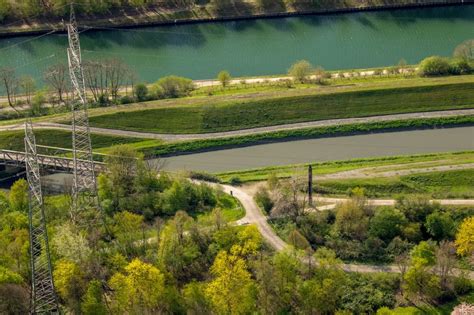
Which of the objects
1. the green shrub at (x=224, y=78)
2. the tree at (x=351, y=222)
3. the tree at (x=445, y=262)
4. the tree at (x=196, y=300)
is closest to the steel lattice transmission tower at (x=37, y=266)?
the tree at (x=196, y=300)

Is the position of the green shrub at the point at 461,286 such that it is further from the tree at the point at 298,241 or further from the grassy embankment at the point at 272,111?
the grassy embankment at the point at 272,111

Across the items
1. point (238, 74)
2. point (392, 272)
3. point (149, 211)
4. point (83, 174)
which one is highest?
point (238, 74)

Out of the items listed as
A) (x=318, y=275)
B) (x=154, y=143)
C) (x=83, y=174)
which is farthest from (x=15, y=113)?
(x=318, y=275)

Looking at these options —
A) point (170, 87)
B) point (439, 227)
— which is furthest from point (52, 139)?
point (439, 227)

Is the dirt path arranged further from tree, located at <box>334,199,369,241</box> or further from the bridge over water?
tree, located at <box>334,199,369,241</box>

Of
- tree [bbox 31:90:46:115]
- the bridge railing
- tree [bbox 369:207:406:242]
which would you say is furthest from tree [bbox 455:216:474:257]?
tree [bbox 31:90:46:115]

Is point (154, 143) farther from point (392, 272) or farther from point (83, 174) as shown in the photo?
point (392, 272)
